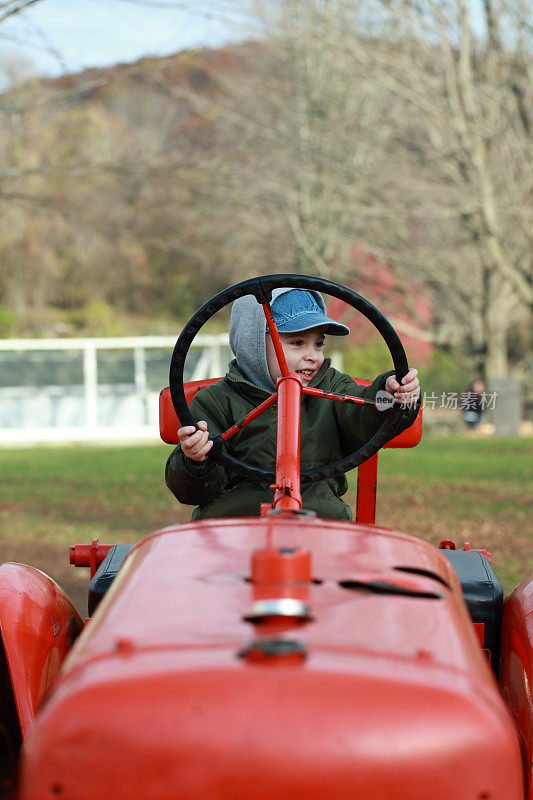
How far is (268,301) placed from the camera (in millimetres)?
2695

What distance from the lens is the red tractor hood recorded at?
1.33 metres

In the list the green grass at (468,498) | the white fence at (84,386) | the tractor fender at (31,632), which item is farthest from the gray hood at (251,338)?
the white fence at (84,386)

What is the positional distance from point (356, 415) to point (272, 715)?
1.77 meters

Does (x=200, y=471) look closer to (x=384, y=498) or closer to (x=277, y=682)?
(x=277, y=682)

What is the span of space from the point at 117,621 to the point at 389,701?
483 mm

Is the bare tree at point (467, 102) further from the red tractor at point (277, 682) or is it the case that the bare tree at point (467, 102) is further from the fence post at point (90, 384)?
the red tractor at point (277, 682)

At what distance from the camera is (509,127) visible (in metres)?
12.4

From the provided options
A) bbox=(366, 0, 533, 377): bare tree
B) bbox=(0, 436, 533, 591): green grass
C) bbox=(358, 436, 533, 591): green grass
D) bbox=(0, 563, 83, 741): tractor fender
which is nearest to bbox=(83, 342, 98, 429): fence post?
bbox=(0, 436, 533, 591): green grass

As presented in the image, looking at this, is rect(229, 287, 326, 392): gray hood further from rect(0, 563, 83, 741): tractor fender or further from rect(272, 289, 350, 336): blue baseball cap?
Answer: rect(0, 563, 83, 741): tractor fender

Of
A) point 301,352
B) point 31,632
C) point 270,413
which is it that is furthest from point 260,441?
point 31,632

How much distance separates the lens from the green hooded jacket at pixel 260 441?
286 cm

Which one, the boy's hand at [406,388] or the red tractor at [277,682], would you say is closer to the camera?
the red tractor at [277,682]

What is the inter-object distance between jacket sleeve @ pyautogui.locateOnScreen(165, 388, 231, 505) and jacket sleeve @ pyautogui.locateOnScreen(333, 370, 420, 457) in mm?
Answer: 352

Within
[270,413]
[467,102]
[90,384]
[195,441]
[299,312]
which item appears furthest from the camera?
[90,384]
